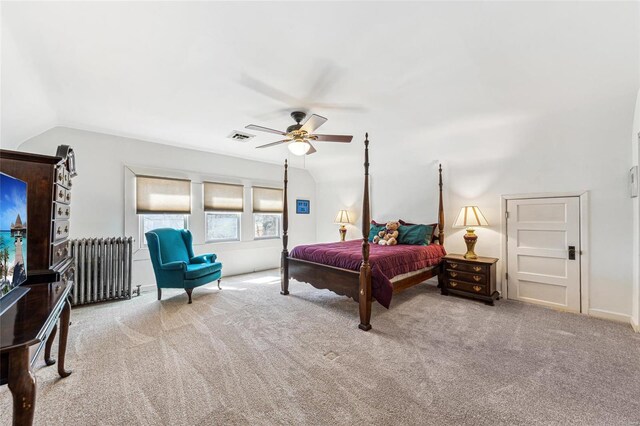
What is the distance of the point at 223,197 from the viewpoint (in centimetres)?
512

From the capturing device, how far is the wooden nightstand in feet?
11.9

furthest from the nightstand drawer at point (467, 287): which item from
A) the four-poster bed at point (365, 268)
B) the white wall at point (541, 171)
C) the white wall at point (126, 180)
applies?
the white wall at point (126, 180)

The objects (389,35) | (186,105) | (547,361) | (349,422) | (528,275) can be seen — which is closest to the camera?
(349,422)

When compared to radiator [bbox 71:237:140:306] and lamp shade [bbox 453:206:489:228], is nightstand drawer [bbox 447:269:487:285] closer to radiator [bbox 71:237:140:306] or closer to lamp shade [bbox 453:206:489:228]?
lamp shade [bbox 453:206:489:228]

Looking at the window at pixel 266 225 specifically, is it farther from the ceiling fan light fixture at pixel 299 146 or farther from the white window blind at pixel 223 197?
the ceiling fan light fixture at pixel 299 146

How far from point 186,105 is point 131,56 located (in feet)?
2.97

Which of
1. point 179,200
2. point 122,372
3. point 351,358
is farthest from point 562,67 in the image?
point 179,200

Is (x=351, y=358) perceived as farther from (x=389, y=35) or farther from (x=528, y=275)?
(x=528, y=275)

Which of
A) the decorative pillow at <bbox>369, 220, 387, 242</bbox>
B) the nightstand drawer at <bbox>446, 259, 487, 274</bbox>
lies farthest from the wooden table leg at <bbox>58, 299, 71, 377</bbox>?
the nightstand drawer at <bbox>446, 259, 487, 274</bbox>

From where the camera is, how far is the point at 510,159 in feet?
12.4

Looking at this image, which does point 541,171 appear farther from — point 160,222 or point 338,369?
point 160,222

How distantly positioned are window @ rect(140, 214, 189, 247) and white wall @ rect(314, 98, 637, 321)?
11.9 feet

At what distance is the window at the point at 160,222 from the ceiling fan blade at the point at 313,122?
3.08m

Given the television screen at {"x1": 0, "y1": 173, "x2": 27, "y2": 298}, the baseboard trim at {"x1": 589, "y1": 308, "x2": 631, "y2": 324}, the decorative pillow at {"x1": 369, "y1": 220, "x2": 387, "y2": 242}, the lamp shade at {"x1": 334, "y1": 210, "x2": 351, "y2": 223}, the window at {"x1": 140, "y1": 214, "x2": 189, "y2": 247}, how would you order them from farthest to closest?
the lamp shade at {"x1": 334, "y1": 210, "x2": 351, "y2": 223}
the decorative pillow at {"x1": 369, "y1": 220, "x2": 387, "y2": 242}
the window at {"x1": 140, "y1": 214, "x2": 189, "y2": 247}
the baseboard trim at {"x1": 589, "y1": 308, "x2": 631, "y2": 324}
the television screen at {"x1": 0, "y1": 173, "x2": 27, "y2": 298}
